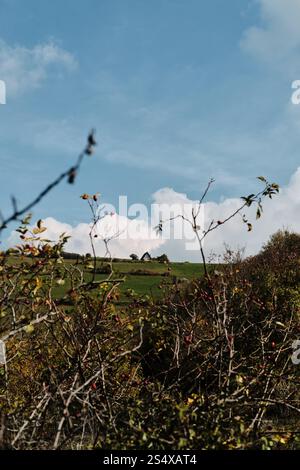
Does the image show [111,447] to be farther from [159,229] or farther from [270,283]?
[270,283]

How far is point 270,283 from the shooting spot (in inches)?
868

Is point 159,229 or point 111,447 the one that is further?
point 159,229

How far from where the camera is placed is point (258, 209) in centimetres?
702

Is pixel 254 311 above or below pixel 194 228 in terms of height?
below

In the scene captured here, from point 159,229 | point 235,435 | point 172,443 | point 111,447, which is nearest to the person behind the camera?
point 172,443

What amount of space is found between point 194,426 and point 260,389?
2.19 m

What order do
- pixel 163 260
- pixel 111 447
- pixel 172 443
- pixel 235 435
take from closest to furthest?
pixel 172 443 → pixel 111 447 → pixel 235 435 → pixel 163 260

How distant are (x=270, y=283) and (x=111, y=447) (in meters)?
18.0
